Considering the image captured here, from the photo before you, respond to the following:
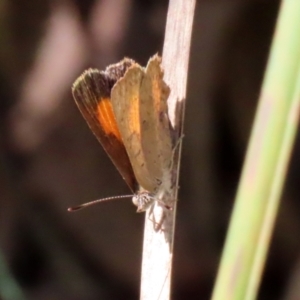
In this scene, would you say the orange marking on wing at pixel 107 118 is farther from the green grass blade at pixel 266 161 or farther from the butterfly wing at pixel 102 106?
the green grass blade at pixel 266 161

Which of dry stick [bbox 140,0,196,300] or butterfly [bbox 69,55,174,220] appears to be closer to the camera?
dry stick [bbox 140,0,196,300]

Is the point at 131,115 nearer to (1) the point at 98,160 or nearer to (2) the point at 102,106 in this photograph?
(2) the point at 102,106

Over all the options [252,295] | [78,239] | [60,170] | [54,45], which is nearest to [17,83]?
[54,45]

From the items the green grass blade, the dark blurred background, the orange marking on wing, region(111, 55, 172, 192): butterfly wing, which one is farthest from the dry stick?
the dark blurred background

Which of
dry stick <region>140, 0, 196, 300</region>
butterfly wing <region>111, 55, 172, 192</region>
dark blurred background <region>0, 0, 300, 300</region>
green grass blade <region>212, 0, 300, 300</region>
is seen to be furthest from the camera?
dark blurred background <region>0, 0, 300, 300</region>

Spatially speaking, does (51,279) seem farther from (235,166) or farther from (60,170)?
(235,166)

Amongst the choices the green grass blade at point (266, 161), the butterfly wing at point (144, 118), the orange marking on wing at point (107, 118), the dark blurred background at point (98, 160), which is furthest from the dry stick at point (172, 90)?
the dark blurred background at point (98, 160)

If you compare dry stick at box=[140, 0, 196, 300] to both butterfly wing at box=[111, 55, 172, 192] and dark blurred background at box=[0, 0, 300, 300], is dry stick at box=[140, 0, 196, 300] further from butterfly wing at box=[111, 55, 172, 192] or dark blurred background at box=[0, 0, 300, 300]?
dark blurred background at box=[0, 0, 300, 300]
